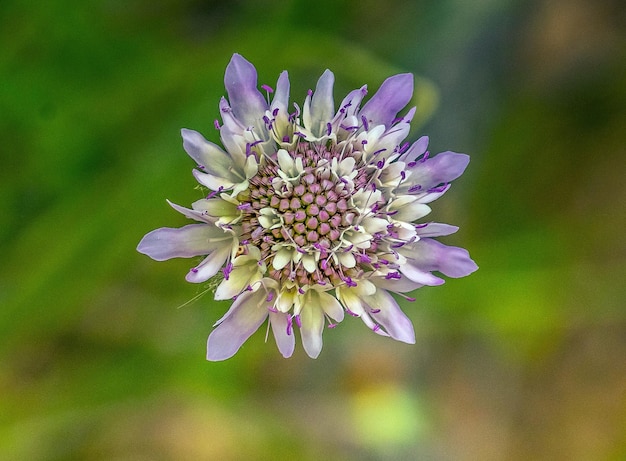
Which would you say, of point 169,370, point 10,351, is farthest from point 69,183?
point 169,370

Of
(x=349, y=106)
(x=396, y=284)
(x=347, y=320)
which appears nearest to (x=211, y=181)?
(x=349, y=106)

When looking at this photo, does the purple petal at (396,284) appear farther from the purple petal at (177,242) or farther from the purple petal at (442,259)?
the purple petal at (177,242)

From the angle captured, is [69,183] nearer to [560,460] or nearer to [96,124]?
[96,124]

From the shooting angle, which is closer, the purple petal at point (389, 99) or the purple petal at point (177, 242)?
the purple petal at point (177, 242)

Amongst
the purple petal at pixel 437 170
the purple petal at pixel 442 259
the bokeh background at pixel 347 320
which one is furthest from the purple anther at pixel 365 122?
the bokeh background at pixel 347 320

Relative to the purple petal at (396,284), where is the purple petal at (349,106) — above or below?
above
